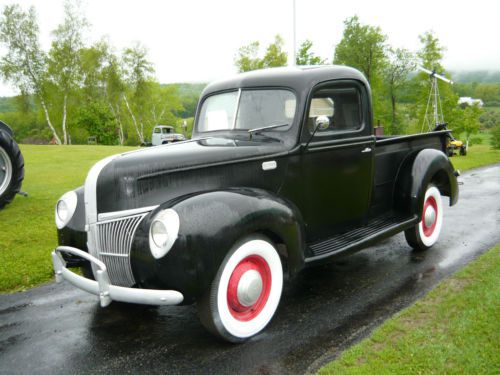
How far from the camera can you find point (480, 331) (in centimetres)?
287

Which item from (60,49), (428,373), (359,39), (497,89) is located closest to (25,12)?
(60,49)

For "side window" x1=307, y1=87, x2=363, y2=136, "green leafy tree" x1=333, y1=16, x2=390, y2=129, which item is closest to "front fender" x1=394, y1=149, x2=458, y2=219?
"side window" x1=307, y1=87, x2=363, y2=136

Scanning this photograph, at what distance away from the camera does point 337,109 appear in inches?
160

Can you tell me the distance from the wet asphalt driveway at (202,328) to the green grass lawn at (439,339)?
158 millimetres

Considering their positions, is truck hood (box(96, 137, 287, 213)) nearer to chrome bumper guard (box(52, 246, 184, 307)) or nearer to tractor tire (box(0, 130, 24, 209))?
chrome bumper guard (box(52, 246, 184, 307))

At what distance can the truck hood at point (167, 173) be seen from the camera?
290 cm

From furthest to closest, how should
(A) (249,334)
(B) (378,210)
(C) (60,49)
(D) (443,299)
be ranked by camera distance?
(C) (60,49) < (B) (378,210) < (D) (443,299) < (A) (249,334)

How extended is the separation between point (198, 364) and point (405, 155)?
3481 mm

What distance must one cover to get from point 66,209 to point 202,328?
57.7 inches

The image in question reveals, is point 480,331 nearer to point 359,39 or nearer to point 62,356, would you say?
point 62,356

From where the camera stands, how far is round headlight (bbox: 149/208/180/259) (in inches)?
102

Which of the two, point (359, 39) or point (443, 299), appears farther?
point (359, 39)

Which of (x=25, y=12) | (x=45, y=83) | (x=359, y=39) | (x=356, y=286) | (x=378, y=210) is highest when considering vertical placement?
(x=25, y=12)

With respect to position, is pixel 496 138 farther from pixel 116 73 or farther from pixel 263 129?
pixel 116 73
